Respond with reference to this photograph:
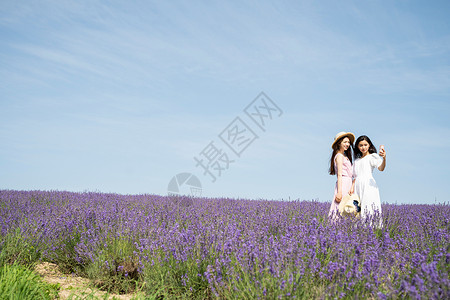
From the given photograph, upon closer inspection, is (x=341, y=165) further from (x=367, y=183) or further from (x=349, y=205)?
(x=349, y=205)

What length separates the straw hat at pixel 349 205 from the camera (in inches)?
177

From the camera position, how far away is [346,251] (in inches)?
97.8

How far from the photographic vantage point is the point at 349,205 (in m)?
4.52

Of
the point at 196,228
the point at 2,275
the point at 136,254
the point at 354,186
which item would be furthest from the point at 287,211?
the point at 2,275

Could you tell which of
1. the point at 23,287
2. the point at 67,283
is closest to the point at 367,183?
the point at 67,283

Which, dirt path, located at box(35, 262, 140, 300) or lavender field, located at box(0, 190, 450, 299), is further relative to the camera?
dirt path, located at box(35, 262, 140, 300)

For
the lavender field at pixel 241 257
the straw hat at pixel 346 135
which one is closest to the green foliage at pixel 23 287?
the lavender field at pixel 241 257

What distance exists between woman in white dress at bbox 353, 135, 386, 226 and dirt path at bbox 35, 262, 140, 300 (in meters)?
3.25

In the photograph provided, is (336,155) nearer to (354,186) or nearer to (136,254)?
(354,186)

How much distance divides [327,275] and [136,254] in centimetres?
182

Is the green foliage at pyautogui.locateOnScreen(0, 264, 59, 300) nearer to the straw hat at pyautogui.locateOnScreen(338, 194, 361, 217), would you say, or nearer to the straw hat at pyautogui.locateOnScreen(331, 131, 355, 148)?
the straw hat at pyautogui.locateOnScreen(338, 194, 361, 217)

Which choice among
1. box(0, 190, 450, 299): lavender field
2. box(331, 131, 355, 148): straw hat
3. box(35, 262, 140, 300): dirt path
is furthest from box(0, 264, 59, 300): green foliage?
box(331, 131, 355, 148): straw hat

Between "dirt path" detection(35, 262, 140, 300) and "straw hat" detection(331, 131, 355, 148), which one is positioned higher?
"straw hat" detection(331, 131, 355, 148)

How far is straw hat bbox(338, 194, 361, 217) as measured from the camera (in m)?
4.50
